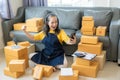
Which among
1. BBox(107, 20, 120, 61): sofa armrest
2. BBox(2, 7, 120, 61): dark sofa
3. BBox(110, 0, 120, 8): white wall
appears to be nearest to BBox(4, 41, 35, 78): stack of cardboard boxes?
BBox(2, 7, 120, 61): dark sofa

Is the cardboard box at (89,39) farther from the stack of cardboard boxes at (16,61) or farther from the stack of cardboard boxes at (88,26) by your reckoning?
the stack of cardboard boxes at (16,61)

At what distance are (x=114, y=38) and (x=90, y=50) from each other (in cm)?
38

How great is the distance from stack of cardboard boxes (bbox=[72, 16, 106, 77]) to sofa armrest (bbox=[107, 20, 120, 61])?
0.44ft

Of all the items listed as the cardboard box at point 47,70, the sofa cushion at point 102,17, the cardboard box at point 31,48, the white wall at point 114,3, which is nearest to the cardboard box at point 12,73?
the cardboard box at point 47,70

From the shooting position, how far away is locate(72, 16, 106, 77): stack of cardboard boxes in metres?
2.39

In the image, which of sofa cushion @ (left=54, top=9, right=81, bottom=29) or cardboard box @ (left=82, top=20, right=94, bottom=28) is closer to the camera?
cardboard box @ (left=82, top=20, right=94, bottom=28)

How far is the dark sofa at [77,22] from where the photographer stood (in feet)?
8.84

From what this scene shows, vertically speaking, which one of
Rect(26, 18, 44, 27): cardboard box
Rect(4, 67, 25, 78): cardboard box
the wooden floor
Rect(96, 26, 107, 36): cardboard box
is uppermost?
Rect(26, 18, 44, 27): cardboard box

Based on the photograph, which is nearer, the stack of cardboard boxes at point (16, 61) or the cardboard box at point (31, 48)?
the stack of cardboard boxes at point (16, 61)

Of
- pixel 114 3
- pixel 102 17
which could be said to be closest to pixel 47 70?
pixel 102 17

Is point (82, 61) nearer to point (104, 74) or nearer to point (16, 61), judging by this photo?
point (104, 74)

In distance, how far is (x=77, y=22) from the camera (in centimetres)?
315

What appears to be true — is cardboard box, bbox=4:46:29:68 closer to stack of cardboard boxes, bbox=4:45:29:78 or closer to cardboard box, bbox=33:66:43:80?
stack of cardboard boxes, bbox=4:45:29:78

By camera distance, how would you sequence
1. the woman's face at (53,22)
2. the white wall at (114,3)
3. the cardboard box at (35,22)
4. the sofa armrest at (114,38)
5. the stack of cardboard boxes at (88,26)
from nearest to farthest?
the woman's face at (53,22) < the sofa armrest at (114,38) < the stack of cardboard boxes at (88,26) < the cardboard box at (35,22) < the white wall at (114,3)
